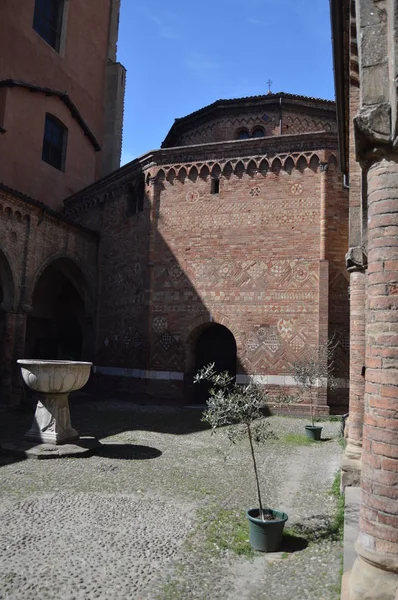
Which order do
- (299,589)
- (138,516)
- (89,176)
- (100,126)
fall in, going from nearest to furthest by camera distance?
(299,589), (138,516), (89,176), (100,126)

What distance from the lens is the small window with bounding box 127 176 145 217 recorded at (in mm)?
16234

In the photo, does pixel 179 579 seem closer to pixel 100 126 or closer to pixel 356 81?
pixel 356 81

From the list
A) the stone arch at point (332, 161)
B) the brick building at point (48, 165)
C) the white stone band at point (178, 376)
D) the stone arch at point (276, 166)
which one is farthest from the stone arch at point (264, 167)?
the brick building at point (48, 165)

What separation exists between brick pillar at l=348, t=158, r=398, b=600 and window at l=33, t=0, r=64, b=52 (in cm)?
1962

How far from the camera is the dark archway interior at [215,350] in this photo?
15.1m

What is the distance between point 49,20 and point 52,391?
682 inches

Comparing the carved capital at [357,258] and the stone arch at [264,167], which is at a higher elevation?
the stone arch at [264,167]

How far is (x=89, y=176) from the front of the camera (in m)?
21.1

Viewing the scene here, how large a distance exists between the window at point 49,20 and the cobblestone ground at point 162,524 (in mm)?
17197

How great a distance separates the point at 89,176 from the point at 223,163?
337 inches

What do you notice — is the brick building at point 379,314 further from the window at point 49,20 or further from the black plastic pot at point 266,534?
the window at point 49,20

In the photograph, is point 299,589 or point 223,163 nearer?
point 299,589

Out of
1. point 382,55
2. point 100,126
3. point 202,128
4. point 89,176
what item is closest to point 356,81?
point 382,55

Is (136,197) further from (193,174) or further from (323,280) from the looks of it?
(323,280)
